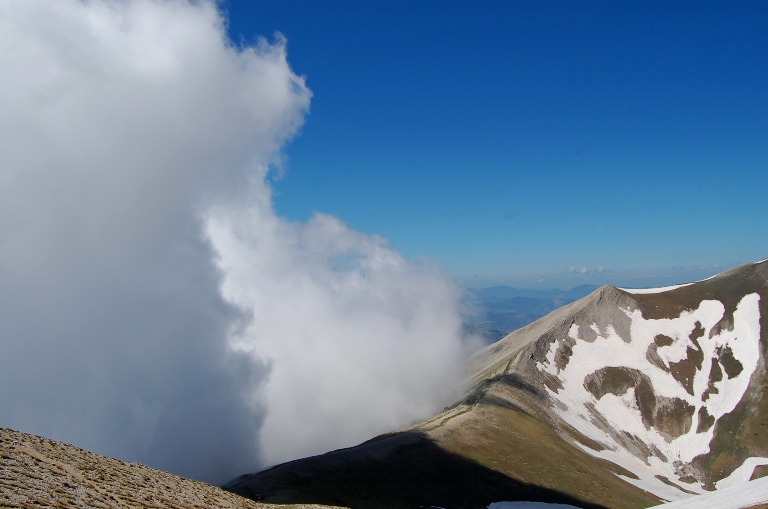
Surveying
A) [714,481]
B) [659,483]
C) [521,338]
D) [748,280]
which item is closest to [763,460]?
[714,481]

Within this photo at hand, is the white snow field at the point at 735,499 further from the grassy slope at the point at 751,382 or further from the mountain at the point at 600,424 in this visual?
the grassy slope at the point at 751,382

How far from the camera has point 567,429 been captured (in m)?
106

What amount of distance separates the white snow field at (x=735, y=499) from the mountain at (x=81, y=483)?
2491cm

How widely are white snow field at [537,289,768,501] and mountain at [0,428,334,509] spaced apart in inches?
3552

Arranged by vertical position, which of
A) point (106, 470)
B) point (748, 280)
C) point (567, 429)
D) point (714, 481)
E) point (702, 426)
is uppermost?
point (748, 280)

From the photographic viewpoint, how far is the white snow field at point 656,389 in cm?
10700

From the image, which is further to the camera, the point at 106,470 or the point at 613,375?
the point at 613,375

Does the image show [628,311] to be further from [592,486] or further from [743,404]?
[592,486]

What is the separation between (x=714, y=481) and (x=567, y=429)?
36.5 m

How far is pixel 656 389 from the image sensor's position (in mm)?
131625

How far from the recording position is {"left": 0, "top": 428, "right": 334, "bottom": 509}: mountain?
20016 mm

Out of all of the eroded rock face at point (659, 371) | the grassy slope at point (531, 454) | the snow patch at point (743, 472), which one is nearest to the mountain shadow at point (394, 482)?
the grassy slope at point (531, 454)

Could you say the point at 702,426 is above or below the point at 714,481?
above

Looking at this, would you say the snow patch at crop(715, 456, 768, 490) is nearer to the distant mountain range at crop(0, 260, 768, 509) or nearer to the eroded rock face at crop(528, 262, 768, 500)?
the distant mountain range at crop(0, 260, 768, 509)
